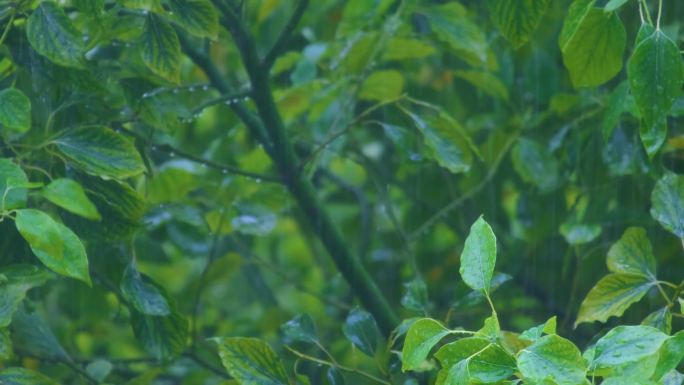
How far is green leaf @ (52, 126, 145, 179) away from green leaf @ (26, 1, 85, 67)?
0.08m

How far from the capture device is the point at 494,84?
1709 millimetres

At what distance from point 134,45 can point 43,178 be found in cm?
24

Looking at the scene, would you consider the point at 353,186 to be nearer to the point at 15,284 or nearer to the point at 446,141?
the point at 446,141

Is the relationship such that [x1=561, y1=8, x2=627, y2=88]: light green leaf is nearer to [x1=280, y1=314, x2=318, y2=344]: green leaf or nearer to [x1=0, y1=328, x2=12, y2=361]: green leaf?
[x1=280, y1=314, x2=318, y2=344]: green leaf

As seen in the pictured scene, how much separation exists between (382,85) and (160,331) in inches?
23.2

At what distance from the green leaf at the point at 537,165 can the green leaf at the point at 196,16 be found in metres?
0.60

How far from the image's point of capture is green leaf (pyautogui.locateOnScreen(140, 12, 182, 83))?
124cm

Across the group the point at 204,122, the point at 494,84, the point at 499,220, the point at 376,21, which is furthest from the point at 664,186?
the point at 204,122

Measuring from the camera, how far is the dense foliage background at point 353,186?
1.05 m

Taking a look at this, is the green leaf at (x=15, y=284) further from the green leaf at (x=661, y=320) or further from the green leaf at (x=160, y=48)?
the green leaf at (x=661, y=320)

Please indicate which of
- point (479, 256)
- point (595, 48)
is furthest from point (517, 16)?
point (479, 256)

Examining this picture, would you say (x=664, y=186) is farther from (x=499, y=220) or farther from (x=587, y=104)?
(x=499, y=220)

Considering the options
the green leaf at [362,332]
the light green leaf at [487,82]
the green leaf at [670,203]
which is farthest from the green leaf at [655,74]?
the light green leaf at [487,82]

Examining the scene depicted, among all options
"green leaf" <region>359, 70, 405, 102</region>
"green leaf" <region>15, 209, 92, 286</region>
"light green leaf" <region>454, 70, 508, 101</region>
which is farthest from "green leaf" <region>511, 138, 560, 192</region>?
"green leaf" <region>15, 209, 92, 286</region>
